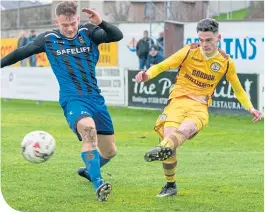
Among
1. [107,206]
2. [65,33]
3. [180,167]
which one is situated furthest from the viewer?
[180,167]

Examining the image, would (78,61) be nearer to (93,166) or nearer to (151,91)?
(93,166)

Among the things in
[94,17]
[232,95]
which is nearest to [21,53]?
[94,17]

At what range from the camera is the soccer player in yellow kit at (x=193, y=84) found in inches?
351

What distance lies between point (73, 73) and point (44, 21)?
30.5 meters

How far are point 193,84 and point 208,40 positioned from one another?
600 mm

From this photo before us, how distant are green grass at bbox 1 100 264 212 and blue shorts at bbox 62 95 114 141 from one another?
807mm

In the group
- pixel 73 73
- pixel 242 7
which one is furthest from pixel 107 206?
pixel 242 7

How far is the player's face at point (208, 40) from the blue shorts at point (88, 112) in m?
1.37

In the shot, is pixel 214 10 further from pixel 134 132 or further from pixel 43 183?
pixel 43 183

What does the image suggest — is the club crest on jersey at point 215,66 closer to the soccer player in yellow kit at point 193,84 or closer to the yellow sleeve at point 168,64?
the soccer player in yellow kit at point 193,84

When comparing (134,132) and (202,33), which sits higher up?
(202,33)

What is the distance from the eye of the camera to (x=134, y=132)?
17.7m

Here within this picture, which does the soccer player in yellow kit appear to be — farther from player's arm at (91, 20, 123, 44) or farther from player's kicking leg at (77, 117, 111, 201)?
player's kicking leg at (77, 117, 111, 201)

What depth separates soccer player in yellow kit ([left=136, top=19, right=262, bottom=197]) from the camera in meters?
8.91
